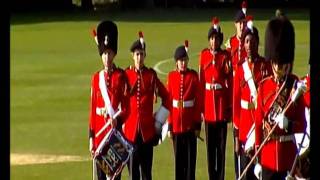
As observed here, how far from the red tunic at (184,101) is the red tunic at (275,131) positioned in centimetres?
194

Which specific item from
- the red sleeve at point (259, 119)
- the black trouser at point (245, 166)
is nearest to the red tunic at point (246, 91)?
the black trouser at point (245, 166)

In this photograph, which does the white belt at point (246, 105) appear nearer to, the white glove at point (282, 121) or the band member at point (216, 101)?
the band member at point (216, 101)

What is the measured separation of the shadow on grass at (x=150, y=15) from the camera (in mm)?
32688

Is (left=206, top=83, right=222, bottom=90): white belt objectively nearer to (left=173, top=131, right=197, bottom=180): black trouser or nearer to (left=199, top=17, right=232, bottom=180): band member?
(left=199, top=17, right=232, bottom=180): band member

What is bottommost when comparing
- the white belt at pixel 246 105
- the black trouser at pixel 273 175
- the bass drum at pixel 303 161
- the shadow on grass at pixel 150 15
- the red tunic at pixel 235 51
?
the black trouser at pixel 273 175

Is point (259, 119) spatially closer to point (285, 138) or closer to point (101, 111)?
point (285, 138)

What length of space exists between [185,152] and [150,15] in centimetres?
2873

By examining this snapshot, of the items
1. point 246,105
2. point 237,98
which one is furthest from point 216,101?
point 246,105

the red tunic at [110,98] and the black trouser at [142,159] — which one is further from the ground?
the red tunic at [110,98]

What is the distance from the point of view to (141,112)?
646 centimetres

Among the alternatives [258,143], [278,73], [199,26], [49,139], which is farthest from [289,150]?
[199,26]

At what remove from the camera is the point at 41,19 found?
3366 cm

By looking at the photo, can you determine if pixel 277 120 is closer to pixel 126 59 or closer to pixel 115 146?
pixel 115 146
